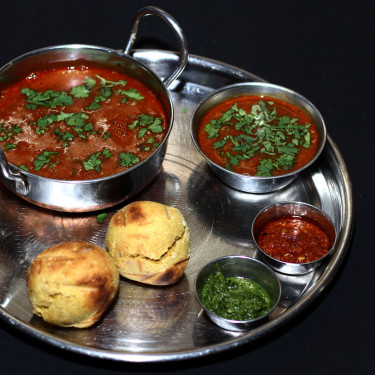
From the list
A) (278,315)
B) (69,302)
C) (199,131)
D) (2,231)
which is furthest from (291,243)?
(2,231)

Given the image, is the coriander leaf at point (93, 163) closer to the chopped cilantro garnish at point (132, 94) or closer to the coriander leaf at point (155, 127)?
the coriander leaf at point (155, 127)

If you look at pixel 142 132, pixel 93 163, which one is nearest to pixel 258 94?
pixel 142 132

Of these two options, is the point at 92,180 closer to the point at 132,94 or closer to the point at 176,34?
the point at 132,94

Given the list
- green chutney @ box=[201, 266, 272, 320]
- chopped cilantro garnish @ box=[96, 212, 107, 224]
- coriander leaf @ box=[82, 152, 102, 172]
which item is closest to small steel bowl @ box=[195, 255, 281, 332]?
green chutney @ box=[201, 266, 272, 320]

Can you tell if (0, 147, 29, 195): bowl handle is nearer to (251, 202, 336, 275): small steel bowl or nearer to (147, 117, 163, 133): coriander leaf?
(147, 117, 163, 133): coriander leaf

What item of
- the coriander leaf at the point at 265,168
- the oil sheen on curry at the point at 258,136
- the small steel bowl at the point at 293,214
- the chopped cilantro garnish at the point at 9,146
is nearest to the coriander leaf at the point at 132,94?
the oil sheen on curry at the point at 258,136

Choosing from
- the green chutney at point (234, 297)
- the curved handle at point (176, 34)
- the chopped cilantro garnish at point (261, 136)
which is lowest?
the green chutney at point (234, 297)
